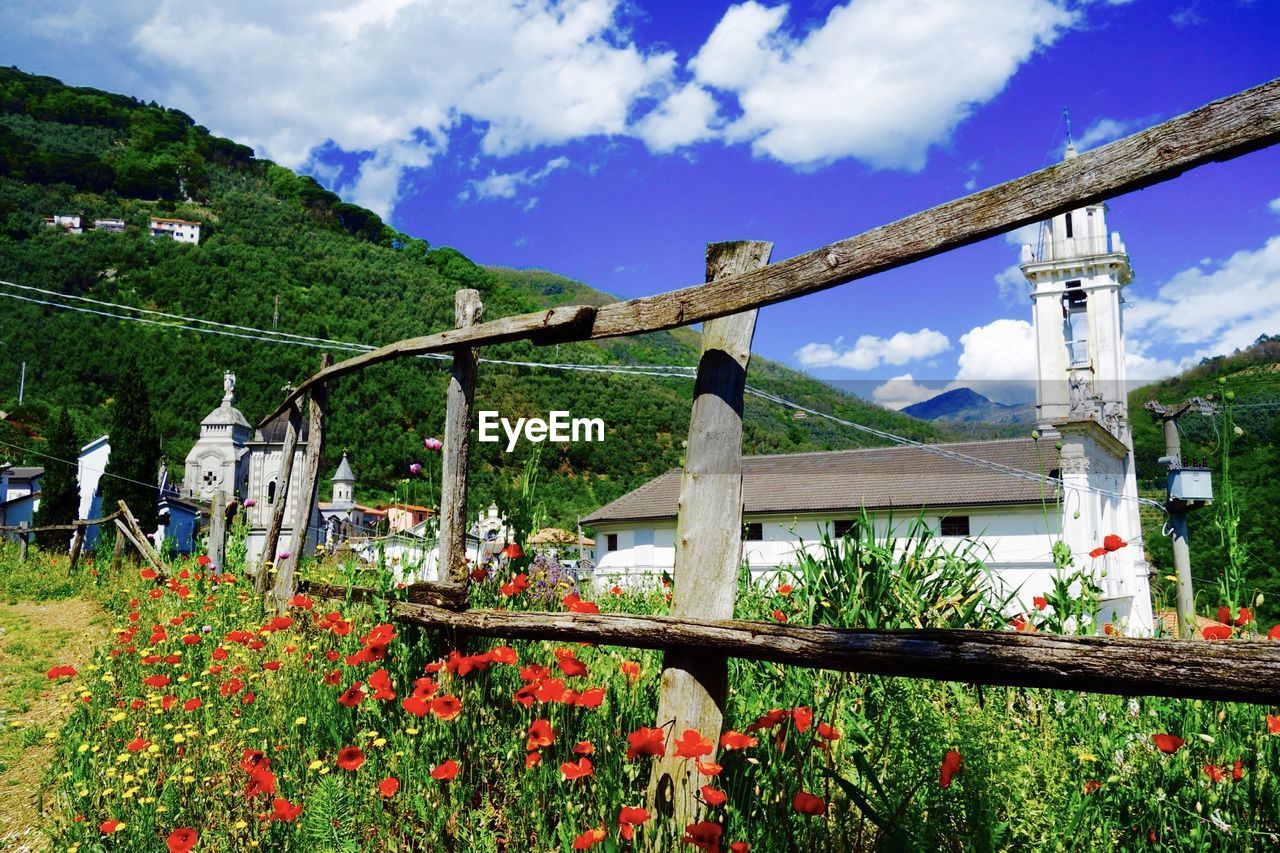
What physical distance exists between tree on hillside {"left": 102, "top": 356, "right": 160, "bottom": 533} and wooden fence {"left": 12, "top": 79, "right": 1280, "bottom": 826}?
24.7 m

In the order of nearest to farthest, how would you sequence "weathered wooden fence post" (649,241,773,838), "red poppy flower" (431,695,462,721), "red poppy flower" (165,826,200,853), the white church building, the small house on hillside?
"red poppy flower" (165,826,200,853), "weathered wooden fence post" (649,241,773,838), "red poppy flower" (431,695,462,721), the white church building, the small house on hillside

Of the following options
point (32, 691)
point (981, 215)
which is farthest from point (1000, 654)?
point (32, 691)

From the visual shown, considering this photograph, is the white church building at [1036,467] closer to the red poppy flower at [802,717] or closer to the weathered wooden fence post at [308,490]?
the weathered wooden fence post at [308,490]

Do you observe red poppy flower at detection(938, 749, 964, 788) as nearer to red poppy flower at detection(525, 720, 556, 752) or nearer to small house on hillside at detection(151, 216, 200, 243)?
red poppy flower at detection(525, 720, 556, 752)

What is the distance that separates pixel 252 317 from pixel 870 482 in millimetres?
53063

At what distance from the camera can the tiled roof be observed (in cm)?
2358

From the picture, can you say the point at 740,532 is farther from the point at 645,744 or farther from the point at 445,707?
the point at 445,707

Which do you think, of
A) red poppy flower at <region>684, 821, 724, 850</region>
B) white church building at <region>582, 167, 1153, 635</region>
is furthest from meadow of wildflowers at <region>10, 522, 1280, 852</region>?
white church building at <region>582, 167, 1153, 635</region>

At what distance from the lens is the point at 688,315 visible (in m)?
2.25

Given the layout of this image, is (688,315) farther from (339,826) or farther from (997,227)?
(339,826)

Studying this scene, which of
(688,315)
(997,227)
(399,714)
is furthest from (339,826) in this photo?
(997,227)

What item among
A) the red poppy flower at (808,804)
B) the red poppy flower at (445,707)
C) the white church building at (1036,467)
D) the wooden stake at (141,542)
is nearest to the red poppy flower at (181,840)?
the red poppy flower at (445,707)

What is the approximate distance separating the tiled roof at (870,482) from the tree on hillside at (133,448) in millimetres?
13713

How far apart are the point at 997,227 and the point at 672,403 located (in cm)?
4854
